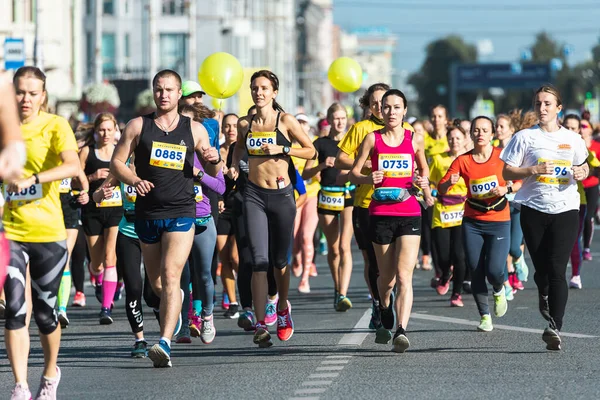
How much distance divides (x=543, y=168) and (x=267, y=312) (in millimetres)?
2371

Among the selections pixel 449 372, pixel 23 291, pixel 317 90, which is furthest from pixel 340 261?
pixel 317 90

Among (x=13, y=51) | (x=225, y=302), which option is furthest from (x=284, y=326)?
(x=13, y=51)

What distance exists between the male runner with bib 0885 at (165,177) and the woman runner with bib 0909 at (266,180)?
108 centimetres

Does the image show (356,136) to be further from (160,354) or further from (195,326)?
(160,354)

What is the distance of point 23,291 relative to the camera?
7.68 meters

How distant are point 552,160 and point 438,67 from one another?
136 m

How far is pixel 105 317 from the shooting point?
12.7m

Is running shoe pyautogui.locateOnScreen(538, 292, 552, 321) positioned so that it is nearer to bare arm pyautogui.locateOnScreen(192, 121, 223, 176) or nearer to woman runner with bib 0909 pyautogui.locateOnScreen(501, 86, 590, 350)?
woman runner with bib 0909 pyautogui.locateOnScreen(501, 86, 590, 350)

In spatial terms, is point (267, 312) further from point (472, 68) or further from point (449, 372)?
point (472, 68)

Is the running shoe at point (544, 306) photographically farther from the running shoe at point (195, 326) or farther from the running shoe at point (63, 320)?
the running shoe at point (63, 320)

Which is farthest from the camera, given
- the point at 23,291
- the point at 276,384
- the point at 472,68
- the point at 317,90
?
the point at 317,90

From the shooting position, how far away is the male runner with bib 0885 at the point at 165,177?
9477 mm

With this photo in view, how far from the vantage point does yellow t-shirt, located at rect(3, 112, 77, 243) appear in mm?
7832

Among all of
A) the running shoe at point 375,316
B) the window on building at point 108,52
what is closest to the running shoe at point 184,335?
the running shoe at point 375,316
